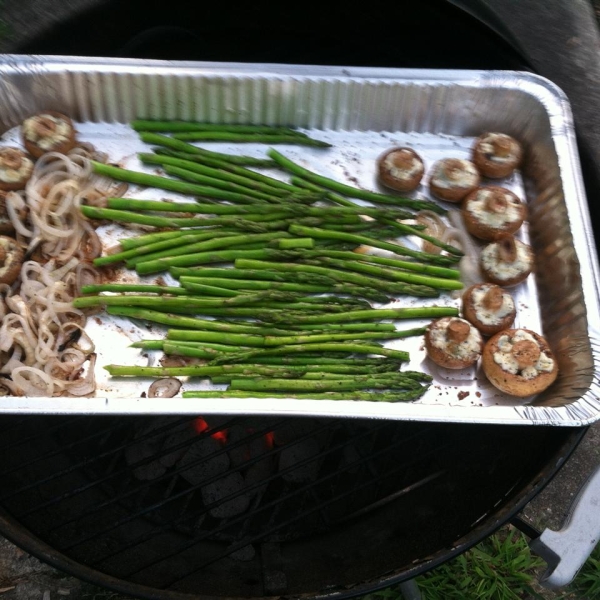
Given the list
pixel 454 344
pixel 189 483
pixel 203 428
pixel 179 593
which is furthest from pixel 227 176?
pixel 179 593

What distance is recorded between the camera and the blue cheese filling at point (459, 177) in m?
3.57

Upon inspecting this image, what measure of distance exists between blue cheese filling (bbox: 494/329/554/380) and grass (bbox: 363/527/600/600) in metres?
1.24

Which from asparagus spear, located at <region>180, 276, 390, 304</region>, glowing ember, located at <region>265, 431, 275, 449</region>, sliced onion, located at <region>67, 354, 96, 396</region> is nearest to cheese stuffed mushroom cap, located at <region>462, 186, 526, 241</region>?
asparagus spear, located at <region>180, 276, 390, 304</region>

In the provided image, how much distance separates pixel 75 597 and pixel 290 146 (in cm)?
305

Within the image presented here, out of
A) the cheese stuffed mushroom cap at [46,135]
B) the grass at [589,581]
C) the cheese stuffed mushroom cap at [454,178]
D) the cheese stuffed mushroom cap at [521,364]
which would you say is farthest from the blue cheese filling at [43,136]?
the grass at [589,581]

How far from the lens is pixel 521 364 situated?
10.1 feet

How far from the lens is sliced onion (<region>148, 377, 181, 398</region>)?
10.4ft

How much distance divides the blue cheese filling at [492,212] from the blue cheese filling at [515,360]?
0.69m

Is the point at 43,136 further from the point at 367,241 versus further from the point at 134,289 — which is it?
the point at 367,241

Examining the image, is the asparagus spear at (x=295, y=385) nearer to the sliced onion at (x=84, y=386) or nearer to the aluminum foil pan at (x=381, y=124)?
the aluminum foil pan at (x=381, y=124)

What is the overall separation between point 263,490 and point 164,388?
82cm

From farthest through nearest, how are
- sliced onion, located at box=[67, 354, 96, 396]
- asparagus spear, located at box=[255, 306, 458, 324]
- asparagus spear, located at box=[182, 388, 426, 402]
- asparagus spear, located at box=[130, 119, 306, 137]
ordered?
asparagus spear, located at box=[130, 119, 306, 137] → asparagus spear, located at box=[255, 306, 458, 324] → sliced onion, located at box=[67, 354, 96, 396] → asparagus spear, located at box=[182, 388, 426, 402]

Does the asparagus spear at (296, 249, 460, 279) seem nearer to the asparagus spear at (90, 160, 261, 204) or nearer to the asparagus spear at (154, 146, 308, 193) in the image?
the asparagus spear at (154, 146, 308, 193)

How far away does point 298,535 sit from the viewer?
3.21 meters
